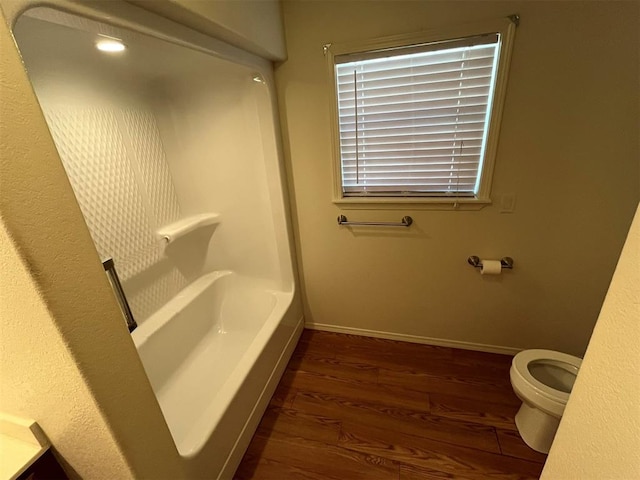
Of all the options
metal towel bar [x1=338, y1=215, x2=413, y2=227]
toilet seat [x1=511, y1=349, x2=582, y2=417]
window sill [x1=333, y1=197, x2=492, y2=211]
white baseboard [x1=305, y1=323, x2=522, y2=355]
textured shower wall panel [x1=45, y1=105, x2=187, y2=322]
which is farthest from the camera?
white baseboard [x1=305, y1=323, x2=522, y2=355]

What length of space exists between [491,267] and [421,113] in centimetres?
99

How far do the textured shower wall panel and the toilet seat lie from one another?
7.29 ft

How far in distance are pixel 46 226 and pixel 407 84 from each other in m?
1.62

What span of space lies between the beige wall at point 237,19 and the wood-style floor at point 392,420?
1.94 m

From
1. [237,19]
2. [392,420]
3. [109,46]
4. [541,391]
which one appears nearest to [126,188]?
[109,46]

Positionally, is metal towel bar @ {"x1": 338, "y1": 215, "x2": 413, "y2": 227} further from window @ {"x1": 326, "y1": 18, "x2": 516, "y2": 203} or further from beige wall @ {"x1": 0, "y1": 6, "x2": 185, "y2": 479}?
beige wall @ {"x1": 0, "y1": 6, "x2": 185, "y2": 479}

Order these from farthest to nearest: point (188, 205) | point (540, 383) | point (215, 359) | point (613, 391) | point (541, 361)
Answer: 1. point (188, 205)
2. point (215, 359)
3. point (541, 361)
4. point (540, 383)
5. point (613, 391)

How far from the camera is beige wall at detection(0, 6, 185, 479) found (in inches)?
21.2

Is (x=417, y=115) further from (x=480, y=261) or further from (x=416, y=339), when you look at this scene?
(x=416, y=339)

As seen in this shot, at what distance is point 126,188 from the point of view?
5.81ft

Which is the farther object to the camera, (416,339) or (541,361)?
(416,339)

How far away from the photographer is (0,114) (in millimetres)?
510

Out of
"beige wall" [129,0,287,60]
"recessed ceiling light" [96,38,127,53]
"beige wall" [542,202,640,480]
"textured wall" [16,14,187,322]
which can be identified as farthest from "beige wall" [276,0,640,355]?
"beige wall" [542,202,640,480]

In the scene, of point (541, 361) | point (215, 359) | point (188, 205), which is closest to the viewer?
point (541, 361)
